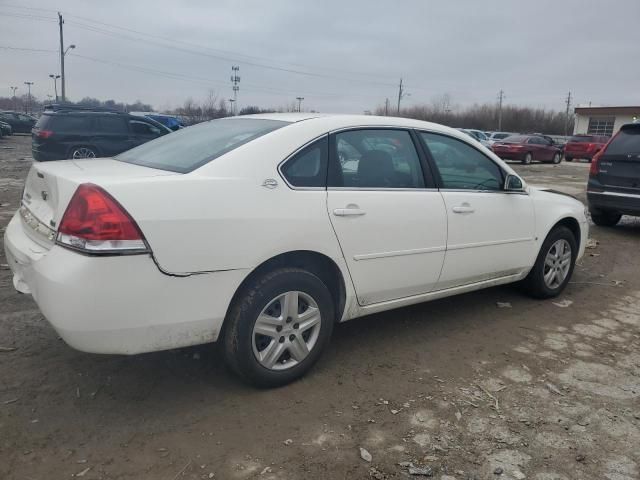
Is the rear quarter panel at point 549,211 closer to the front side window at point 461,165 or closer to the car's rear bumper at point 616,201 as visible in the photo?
the front side window at point 461,165

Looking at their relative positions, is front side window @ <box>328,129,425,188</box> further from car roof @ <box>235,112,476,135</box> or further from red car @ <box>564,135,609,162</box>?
red car @ <box>564,135,609,162</box>

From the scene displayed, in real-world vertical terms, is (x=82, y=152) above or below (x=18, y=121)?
below

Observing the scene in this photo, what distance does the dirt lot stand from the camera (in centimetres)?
250

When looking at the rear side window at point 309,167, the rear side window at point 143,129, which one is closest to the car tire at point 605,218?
the rear side window at point 309,167

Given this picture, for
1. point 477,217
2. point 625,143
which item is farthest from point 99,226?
point 625,143

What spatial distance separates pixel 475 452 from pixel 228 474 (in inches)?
47.2

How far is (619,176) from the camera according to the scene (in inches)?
317

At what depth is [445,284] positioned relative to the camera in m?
3.98

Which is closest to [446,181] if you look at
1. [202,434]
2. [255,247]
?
[255,247]

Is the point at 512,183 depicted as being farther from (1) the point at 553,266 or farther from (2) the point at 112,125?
(2) the point at 112,125

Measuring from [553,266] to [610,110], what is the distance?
53875mm

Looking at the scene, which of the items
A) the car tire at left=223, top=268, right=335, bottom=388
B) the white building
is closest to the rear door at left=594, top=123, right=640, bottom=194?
the car tire at left=223, top=268, right=335, bottom=388

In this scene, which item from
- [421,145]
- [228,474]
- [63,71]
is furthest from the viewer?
[63,71]

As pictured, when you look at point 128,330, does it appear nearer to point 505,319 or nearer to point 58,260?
point 58,260
